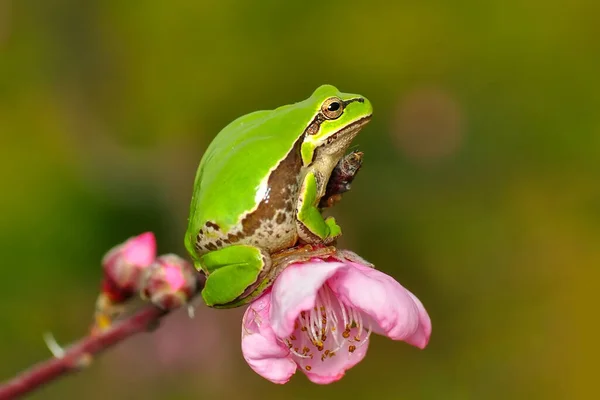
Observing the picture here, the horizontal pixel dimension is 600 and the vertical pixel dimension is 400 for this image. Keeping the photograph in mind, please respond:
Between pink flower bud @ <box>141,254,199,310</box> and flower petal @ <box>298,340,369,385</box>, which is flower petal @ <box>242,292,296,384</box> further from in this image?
pink flower bud @ <box>141,254,199,310</box>

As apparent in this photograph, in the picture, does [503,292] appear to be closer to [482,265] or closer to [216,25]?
[482,265]

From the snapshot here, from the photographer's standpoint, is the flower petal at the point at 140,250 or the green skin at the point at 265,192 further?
the flower petal at the point at 140,250

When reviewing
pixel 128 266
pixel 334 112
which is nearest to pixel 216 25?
pixel 128 266

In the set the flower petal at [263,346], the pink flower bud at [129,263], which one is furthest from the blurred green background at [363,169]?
the flower petal at [263,346]

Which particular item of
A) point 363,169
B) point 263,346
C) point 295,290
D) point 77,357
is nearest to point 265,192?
point 295,290

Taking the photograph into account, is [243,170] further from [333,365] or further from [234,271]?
[333,365]

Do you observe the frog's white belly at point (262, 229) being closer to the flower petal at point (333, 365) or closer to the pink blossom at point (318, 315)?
the pink blossom at point (318, 315)
